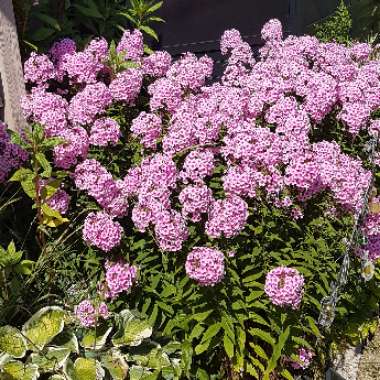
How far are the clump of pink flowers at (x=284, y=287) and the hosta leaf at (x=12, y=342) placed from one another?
1.58m

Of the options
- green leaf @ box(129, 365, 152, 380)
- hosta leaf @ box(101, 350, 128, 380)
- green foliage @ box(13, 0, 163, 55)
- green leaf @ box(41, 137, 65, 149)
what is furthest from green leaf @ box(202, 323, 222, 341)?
green foliage @ box(13, 0, 163, 55)

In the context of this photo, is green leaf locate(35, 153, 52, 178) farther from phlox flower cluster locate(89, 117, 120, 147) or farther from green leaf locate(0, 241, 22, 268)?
green leaf locate(0, 241, 22, 268)

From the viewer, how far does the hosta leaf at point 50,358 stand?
3.56 metres

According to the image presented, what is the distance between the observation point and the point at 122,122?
468 cm

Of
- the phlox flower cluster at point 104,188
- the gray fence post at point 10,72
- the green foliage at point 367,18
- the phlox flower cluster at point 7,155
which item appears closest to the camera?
the phlox flower cluster at point 104,188

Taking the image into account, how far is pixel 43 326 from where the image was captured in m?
3.71

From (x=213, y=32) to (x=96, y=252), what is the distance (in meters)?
6.47

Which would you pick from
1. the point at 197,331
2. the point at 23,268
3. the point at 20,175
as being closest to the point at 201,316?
the point at 197,331

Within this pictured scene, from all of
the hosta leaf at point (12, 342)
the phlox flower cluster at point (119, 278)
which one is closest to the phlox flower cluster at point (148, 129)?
the phlox flower cluster at point (119, 278)

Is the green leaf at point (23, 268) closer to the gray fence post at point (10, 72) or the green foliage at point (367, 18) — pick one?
the gray fence post at point (10, 72)

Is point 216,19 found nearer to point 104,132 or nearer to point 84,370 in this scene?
point 104,132

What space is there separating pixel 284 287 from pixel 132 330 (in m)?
1.07

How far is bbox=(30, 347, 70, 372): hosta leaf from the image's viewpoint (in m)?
3.56

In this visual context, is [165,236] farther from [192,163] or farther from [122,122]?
[122,122]
